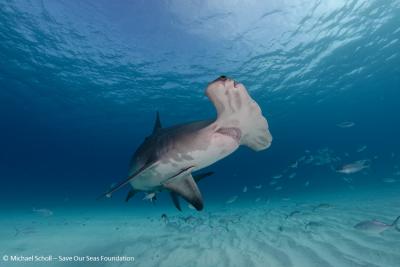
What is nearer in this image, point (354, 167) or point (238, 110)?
point (238, 110)

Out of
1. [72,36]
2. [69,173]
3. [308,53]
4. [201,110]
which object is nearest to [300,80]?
[308,53]

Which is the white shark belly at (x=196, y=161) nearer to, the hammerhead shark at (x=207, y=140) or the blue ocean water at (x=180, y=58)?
the hammerhead shark at (x=207, y=140)

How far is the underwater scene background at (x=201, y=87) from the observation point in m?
7.26

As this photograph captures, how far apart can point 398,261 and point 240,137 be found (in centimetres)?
453

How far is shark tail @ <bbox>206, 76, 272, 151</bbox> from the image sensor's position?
8.79 ft

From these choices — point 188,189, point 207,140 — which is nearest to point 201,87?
point 188,189

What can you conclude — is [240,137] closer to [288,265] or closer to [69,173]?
[288,265]

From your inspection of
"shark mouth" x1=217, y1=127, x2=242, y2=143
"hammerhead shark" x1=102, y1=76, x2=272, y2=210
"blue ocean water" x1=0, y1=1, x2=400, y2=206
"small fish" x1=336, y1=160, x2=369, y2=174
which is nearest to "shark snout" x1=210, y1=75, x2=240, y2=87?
"hammerhead shark" x1=102, y1=76, x2=272, y2=210

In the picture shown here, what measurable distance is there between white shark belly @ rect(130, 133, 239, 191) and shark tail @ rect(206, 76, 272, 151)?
182 millimetres

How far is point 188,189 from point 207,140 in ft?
4.52

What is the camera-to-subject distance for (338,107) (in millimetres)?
41062

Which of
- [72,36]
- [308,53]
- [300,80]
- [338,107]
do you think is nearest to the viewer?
[72,36]

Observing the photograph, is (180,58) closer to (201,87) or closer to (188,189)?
(201,87)

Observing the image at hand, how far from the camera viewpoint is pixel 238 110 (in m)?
2.94
